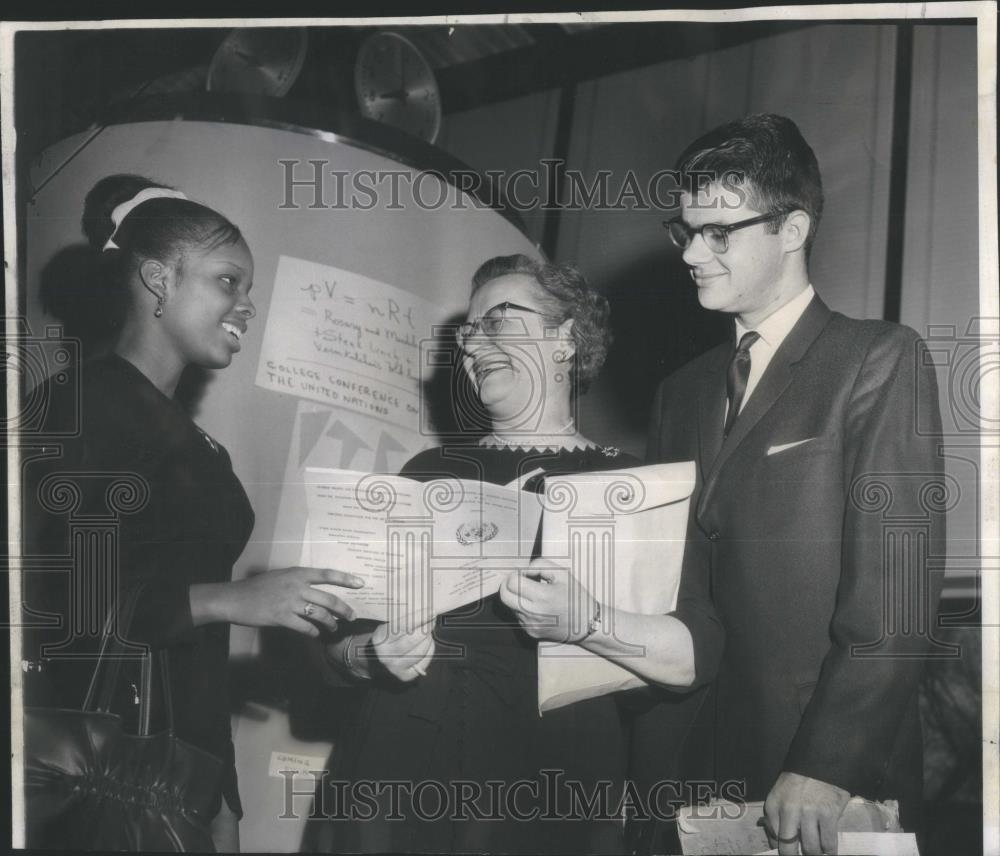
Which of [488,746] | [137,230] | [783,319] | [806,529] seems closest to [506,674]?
[488,746]

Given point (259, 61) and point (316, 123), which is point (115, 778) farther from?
point (259, 61)

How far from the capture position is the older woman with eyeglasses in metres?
2.35

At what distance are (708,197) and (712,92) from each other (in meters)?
0.23

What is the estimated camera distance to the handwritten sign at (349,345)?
2424mm

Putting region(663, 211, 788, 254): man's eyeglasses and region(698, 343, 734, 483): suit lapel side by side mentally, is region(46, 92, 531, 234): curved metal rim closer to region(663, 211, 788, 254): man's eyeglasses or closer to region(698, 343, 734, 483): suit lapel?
region(663, 211, 788, 254): man's eyeglasses

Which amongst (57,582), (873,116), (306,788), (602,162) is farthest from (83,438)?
(873,116)

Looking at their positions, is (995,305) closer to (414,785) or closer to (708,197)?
(708,197)

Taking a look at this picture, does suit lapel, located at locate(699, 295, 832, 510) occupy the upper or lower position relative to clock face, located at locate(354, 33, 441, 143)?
lower

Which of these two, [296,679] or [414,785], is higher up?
[296,679]

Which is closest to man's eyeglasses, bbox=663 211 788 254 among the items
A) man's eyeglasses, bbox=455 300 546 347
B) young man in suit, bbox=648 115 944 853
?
young man in suit, bbox=648 115 944 853

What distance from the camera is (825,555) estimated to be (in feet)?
7.55

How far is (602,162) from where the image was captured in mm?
2438

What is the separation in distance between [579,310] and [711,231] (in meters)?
0.32

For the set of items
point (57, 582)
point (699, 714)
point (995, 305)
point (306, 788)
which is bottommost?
point (306, 788)
